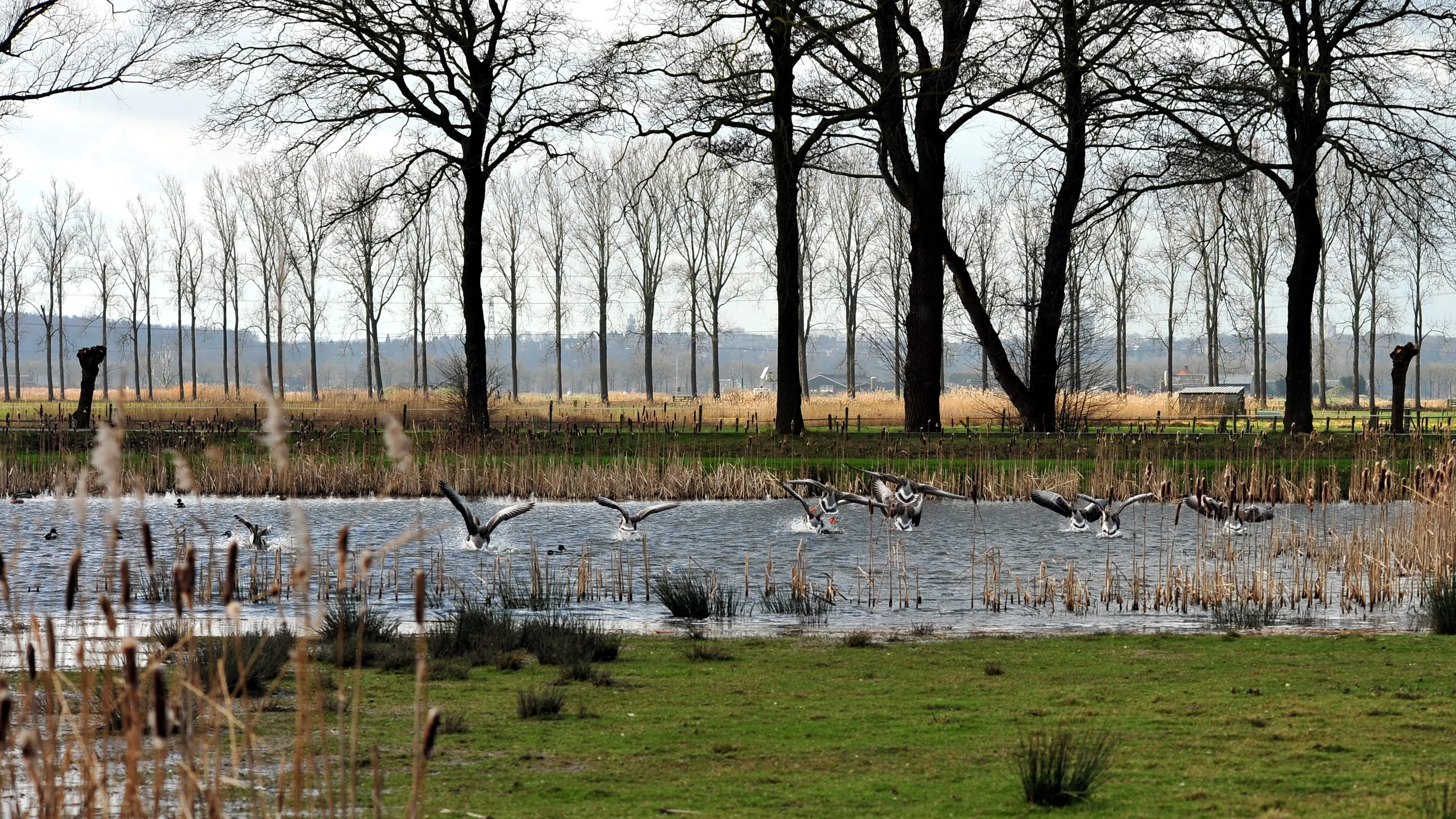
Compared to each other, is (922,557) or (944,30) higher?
(944,30)

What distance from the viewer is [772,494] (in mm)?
20844

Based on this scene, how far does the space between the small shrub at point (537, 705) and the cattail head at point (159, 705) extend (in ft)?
13.8

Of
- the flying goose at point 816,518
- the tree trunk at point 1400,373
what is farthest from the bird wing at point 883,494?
the tree trunk at point 1400,373

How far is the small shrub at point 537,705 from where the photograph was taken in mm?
6902

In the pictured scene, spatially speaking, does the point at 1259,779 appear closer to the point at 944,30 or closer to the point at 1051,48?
the point at 1051,48

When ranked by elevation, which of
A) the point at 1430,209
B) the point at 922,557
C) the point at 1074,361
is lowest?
the point at 922,557

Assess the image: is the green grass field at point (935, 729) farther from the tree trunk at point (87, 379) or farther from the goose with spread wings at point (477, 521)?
the tree trunk at point (87, 379)

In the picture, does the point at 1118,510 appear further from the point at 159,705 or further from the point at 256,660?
the point at 159,705

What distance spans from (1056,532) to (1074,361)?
19.9 m

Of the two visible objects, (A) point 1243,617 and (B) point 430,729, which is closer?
(B) point 430,729

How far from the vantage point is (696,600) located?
1129 cm

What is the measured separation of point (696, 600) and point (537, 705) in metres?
4.43

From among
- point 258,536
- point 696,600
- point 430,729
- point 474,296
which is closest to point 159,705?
point 430,729

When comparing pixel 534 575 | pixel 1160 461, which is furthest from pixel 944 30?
pixel 534 575
